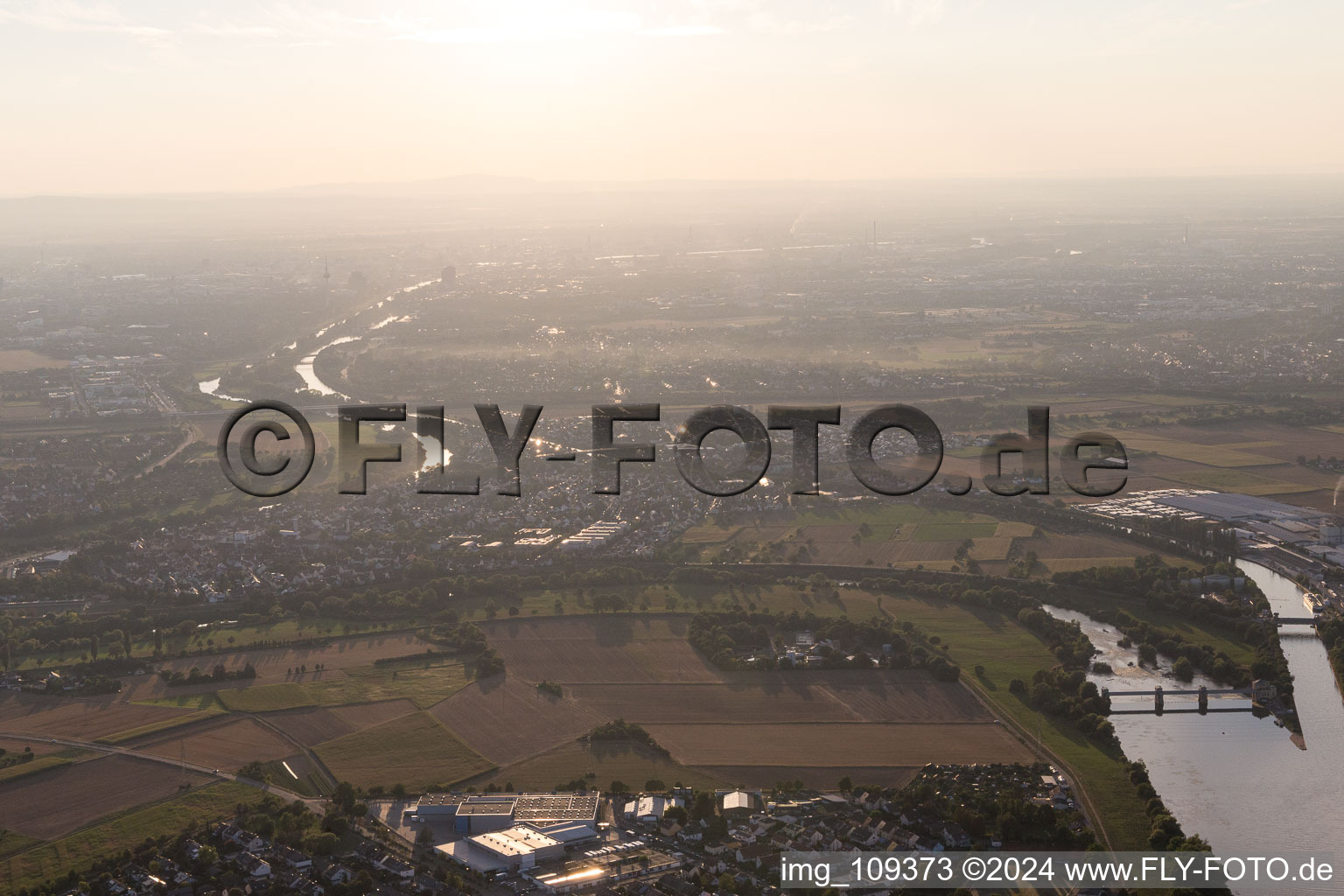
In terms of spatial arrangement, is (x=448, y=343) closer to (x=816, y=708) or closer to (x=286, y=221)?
(x=816, y=708)

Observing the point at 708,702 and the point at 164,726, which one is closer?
the point at 164,726

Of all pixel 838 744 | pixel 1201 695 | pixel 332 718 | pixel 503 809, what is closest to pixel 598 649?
pixel 332 718

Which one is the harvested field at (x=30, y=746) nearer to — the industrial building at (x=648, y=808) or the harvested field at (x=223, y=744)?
the harvested field at (x=223, y=744)

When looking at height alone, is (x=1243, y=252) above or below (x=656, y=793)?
above

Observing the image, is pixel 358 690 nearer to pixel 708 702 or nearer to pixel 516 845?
pixel 708 702

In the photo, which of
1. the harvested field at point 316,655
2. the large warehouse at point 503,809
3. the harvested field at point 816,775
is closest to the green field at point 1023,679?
the harvested field at point 816,775

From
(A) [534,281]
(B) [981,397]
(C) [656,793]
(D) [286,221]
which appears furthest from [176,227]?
(C) [656,793]
